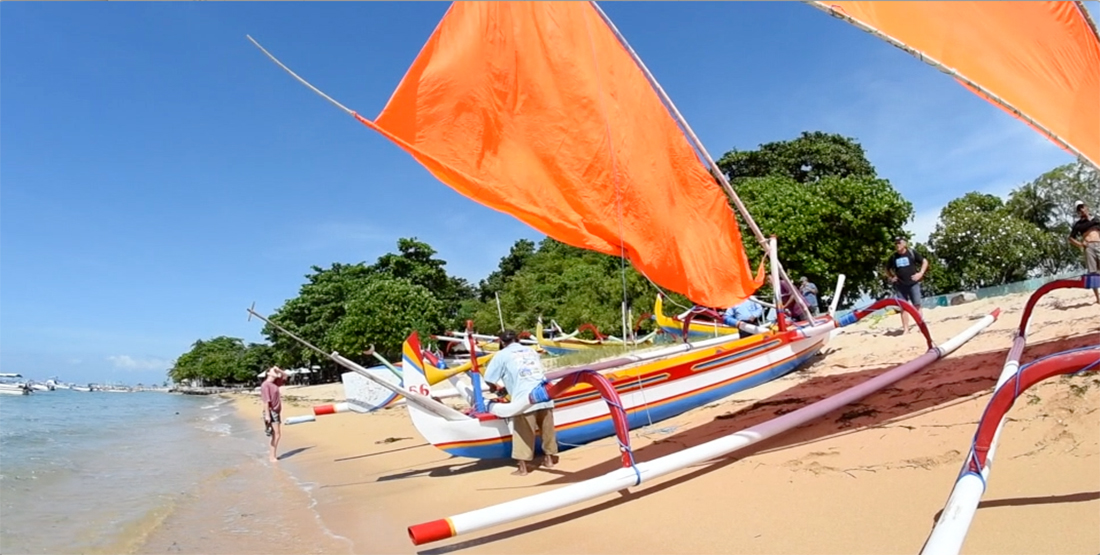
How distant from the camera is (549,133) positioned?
18.9ft

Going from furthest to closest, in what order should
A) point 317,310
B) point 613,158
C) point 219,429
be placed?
point 317,310 → point 219,429 → point 613,158

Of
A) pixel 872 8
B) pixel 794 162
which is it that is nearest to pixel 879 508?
pixel 872 8

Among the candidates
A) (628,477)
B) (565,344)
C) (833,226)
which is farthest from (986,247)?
(628,477)

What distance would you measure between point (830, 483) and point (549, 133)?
3726mm

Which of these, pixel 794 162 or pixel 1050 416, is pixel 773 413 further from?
pixel 794 162

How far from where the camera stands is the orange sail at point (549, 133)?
561 centimetres

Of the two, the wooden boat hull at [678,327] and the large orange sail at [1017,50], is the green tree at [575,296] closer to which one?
the wooden boat hull at [678,327]

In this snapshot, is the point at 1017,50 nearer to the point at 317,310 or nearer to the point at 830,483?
the point at 830,483

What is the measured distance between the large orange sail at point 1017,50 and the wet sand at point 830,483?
1785 millimetres

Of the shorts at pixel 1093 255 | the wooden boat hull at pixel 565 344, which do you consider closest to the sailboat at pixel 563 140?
the shorts at pixel 1093 255

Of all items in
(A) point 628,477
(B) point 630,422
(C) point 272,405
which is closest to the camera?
(A) point 628,477

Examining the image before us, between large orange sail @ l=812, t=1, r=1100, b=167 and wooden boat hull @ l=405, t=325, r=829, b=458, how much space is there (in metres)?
4.35

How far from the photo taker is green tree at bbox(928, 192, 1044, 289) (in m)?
29.8

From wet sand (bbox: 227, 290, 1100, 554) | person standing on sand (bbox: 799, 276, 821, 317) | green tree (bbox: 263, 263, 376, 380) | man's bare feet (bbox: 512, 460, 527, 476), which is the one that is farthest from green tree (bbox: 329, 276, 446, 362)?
man's bare feet (bbox: 512, 460, 527, 476)
